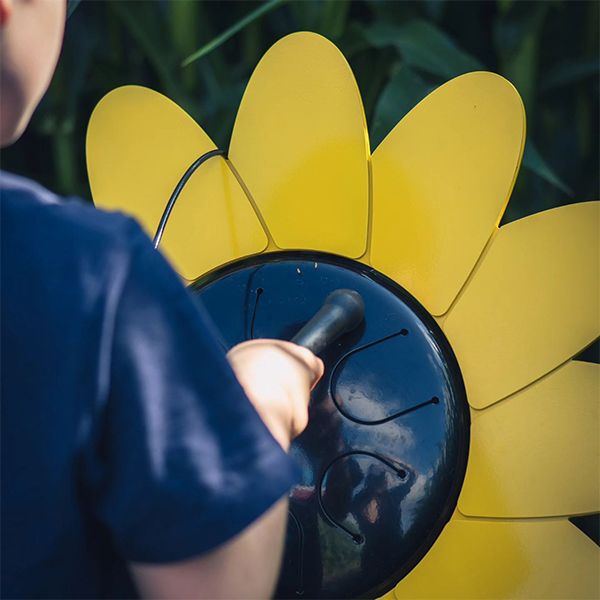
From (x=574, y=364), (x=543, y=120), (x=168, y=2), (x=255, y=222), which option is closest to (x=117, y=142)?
(x=255, y=222)

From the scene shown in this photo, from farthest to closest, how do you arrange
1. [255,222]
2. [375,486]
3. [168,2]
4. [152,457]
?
[168,2]
[255,222]
[375,486]
[152,457]

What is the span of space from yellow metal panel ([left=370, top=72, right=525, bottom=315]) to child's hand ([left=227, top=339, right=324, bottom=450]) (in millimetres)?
191

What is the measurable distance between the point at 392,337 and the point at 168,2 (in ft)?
3.13

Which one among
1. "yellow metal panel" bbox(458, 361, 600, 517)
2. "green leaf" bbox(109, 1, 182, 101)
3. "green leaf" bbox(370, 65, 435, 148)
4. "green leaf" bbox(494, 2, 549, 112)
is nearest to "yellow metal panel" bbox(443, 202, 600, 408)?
"yellow metal panel" bbox(458, 361, 600, 517)

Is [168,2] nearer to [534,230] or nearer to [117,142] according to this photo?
[117,142]

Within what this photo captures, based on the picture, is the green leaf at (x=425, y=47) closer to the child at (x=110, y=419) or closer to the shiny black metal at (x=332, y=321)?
the shiny black metal at (x=332, y=321)

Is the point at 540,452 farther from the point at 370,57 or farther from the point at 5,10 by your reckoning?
the point at 370,57

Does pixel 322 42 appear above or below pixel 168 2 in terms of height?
above

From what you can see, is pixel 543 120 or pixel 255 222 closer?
pixel 255 222

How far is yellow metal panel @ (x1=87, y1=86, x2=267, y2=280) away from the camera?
0.75 metres

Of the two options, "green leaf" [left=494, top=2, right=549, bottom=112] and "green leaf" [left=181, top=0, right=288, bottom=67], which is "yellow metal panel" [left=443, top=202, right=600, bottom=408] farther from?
"green leaf" [left=494, top=2, right=549, bottom=112]

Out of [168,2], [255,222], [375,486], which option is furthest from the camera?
[168,2]

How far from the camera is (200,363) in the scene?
0.39m

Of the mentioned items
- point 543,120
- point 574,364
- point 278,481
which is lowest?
point 543,120
